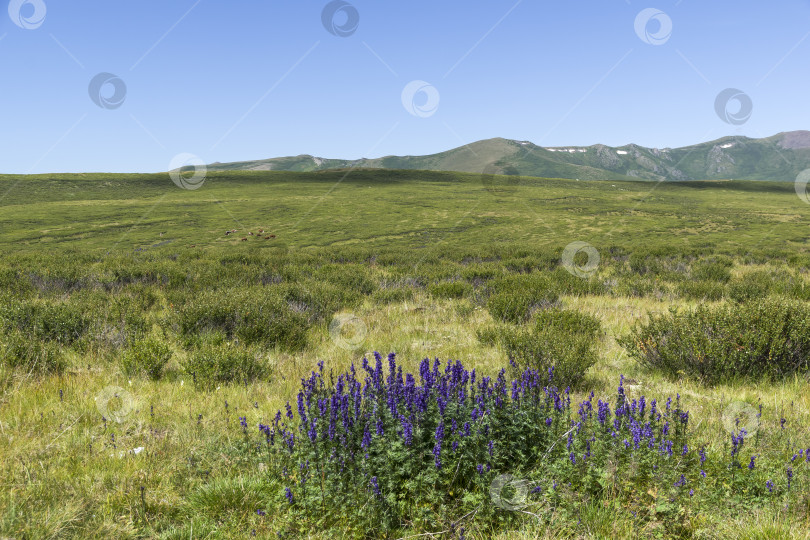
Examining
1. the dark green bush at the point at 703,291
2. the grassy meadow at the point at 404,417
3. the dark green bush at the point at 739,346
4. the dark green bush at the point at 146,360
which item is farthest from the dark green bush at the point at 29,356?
the dark green bush at the point at 703,291

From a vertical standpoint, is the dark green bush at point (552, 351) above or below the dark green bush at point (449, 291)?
above

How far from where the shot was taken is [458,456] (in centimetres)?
259

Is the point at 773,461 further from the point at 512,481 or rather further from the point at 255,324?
the point at 255,324

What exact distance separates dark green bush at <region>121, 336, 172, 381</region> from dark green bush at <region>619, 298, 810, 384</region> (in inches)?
231

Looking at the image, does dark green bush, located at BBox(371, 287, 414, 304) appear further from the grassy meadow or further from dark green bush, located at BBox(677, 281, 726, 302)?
dark green bush, located at BBox(677, 281, 726, 302)

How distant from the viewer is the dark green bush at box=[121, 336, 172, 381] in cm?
485

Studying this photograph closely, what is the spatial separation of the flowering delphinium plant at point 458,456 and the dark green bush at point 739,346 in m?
2.17

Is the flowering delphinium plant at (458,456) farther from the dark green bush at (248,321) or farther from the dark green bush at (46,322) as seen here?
the dark green bush at (46,322)

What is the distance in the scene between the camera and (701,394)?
4305 millimetres

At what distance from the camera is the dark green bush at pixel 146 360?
4852mm

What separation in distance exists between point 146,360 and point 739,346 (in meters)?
6.92

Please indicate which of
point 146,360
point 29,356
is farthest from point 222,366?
point 29,356

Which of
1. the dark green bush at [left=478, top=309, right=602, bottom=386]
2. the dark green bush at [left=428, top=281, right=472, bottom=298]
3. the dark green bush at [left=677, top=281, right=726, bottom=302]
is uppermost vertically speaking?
the dark green bush at [left=478, top=309, right=602, bottom=386]

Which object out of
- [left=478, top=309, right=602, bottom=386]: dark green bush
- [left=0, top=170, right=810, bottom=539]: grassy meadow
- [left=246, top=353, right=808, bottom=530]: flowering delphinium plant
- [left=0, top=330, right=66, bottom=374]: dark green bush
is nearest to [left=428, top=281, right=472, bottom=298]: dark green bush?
[left=0, top=170, right=810, bottom=539]: grassy meadow
